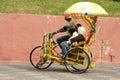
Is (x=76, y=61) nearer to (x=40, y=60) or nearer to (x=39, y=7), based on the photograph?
(x=40, y=60)

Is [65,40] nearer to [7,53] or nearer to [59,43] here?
[59,43]

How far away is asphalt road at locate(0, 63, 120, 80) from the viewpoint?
11797 mm

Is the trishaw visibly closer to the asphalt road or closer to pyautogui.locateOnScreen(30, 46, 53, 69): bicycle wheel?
pyautogui.locateOnScreen(30, 46, 53, 69): bicycle wheel

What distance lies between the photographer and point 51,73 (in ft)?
41.5

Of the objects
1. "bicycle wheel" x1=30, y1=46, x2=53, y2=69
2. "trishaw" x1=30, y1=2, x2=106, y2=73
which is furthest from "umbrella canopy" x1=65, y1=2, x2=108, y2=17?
"bicycle wheel" x1=30, y1=46, x2=53, y2=69

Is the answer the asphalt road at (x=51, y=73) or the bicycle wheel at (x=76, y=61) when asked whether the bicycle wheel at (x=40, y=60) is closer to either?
the asphalt road at (x=51, y=73)

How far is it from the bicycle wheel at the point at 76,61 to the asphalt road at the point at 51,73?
0.67 feet

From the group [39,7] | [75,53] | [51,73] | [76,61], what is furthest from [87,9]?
[39,7]

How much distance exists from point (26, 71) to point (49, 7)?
505cm

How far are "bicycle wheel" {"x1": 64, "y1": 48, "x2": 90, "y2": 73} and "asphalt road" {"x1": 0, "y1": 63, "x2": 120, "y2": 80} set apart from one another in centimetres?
20

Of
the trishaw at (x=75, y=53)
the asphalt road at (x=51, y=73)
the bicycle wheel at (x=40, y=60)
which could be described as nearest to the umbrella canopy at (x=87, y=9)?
the trishaw at (x=75, y=53)

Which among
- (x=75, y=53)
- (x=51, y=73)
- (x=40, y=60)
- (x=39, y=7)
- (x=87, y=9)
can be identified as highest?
(x=39, y=7)

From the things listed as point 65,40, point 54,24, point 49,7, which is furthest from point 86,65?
point 49,7

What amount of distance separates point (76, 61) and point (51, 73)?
0.80 m
